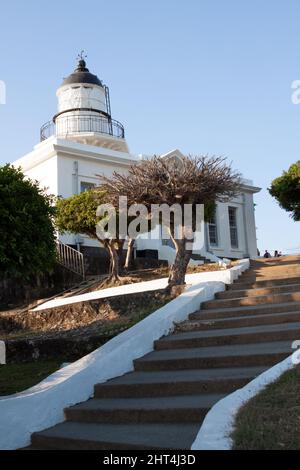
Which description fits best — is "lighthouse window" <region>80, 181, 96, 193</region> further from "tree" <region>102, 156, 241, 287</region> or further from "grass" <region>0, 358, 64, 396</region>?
"grass" <region>0, 358, 64, 396</region>

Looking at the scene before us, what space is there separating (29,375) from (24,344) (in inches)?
68.4

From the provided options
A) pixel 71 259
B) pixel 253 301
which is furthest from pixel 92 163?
pixel 253 301

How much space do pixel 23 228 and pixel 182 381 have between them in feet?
13.8

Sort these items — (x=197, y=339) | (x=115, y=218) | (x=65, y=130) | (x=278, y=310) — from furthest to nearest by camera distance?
(x=65, y=130), (x=115, y=218), (x=278, y=310), (x=197, y=339)

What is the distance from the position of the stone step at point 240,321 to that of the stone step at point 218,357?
828mm

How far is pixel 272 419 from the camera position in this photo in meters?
3.98

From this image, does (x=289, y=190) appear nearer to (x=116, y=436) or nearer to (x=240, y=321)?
(x=240, y=321)

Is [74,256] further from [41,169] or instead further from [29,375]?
[29,375]

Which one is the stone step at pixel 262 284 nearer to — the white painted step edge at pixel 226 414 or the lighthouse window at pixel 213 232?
the white painted step edge at pixel 226 414

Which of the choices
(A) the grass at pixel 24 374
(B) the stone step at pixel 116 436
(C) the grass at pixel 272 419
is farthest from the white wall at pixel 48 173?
(C) the grass at pixel 272 419

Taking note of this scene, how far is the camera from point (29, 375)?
25.4ft

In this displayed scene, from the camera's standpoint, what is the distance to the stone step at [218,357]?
5.62 meters

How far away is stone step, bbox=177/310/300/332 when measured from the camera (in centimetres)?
706
